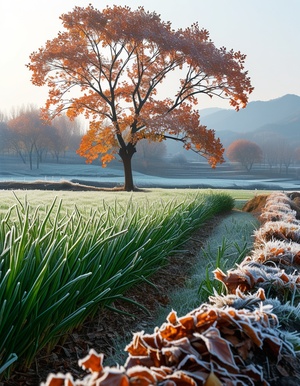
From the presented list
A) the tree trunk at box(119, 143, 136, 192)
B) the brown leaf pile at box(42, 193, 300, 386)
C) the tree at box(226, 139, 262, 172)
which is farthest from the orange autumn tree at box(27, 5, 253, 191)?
the tree at box(226, 139, 262, 172)

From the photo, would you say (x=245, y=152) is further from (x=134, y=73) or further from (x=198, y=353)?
(x=198, y=353)

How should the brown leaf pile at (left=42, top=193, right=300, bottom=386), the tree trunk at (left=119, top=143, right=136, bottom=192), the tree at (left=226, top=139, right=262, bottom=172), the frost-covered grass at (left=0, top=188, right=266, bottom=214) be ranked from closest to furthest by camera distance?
the brown leaf pile at (left=42, top=193, right=300, bottom=386), the frost-covered grass at (left=0, top=188, right=266, bottom=214), the tree trunk at (left=119, top=143, right=136, bottom=192), the tree at (left=226, top=139, right=262, bottom=172)

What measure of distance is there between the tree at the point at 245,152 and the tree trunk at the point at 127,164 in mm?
38922

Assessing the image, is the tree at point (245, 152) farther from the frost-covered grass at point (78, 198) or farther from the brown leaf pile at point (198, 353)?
the brown leaf pile at point (198, 353)

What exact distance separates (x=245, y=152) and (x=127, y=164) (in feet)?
132

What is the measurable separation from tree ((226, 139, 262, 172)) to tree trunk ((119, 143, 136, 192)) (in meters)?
38.9

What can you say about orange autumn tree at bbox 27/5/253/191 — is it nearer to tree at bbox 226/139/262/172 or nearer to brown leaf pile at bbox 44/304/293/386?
brown leaf pile at bbox 44/304/293/386

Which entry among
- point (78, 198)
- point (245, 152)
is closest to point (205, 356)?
point (78, 198)

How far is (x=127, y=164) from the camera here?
19062 millimetres

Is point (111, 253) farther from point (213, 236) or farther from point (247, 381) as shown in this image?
point (213, 236)

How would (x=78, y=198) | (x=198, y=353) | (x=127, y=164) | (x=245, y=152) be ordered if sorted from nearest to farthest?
(x=198, y=353) < (x=78, y=198) < (x=127, y=164) < (x=245, y=152)

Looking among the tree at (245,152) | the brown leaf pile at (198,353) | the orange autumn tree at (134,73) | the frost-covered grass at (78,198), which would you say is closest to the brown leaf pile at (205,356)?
the brown leaf pile at (198,353)

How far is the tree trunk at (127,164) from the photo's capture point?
1891cm

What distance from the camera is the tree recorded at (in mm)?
56781
